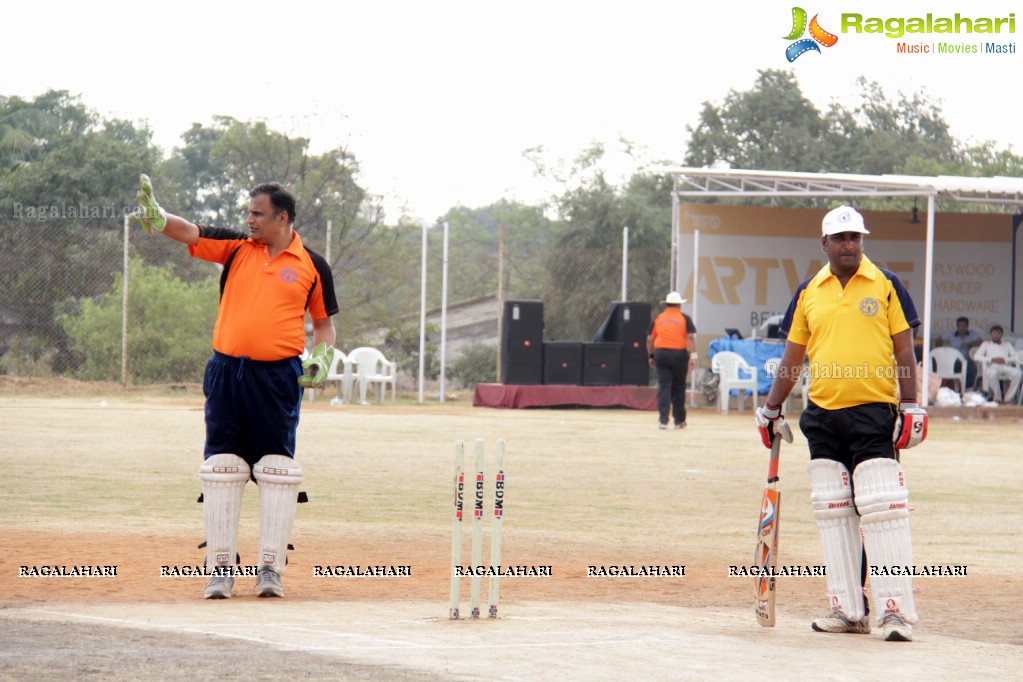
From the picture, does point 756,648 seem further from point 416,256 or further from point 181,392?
point 416,256

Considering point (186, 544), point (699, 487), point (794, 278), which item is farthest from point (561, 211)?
point (186, 544)

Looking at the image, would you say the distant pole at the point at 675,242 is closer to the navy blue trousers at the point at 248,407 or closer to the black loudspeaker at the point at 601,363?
the black loudspeaker at the point at 601,363

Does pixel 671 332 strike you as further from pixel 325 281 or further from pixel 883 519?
pixel 883 519

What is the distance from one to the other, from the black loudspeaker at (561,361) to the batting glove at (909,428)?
2183 centimetres

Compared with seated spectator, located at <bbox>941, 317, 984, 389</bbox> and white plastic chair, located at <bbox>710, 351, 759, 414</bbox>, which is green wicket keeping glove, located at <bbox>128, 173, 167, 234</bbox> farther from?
seated spectator, located at <bbox>941, 317, 984, 389</bbox>

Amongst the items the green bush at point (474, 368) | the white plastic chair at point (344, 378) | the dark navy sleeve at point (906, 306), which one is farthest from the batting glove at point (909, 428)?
the green bush at point (474, 368)

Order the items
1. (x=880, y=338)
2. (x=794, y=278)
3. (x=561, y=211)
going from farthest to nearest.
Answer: (x=561, y=211)
(x=794, y=278)
(x=880, y=338)

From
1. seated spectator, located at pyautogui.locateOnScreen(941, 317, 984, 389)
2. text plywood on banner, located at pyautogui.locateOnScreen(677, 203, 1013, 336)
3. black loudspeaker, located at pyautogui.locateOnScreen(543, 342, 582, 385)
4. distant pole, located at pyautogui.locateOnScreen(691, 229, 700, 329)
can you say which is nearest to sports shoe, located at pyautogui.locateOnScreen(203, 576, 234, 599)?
black loudspeaker, located at pyautogui.locateOnScreen(543, 342, 582, 385)

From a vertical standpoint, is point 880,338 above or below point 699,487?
above

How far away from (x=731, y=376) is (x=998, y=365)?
213 inches

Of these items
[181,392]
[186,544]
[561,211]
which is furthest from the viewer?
[561,211]

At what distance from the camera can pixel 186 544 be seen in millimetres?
8906

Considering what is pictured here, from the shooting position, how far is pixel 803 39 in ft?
88.9

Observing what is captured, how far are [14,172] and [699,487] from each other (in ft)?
74.7
